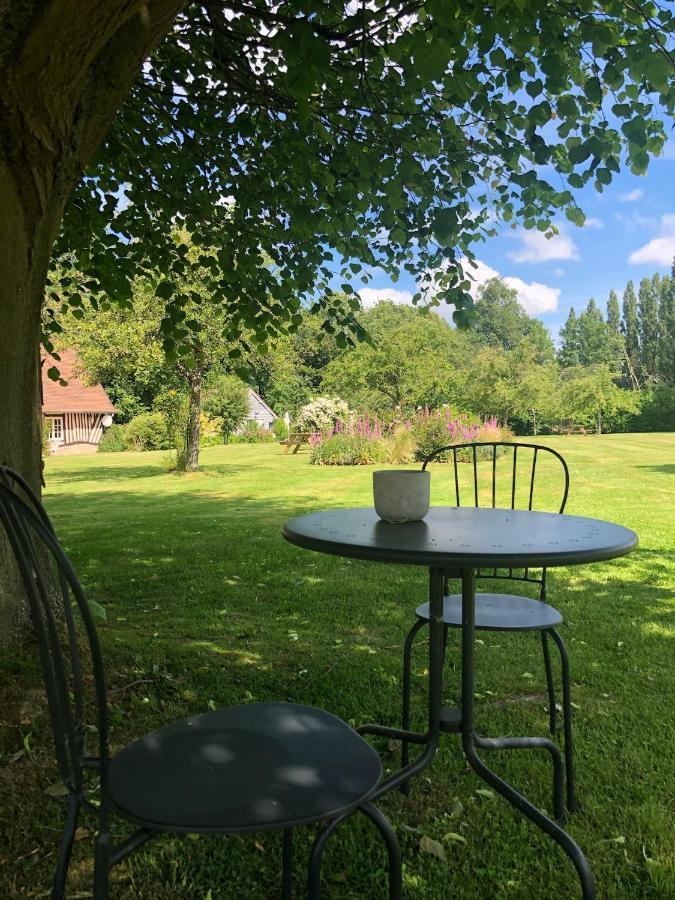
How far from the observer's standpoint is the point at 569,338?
187 feet

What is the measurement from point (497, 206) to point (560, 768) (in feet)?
11.1

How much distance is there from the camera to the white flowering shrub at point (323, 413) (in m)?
19.7

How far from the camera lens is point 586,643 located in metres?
3.50

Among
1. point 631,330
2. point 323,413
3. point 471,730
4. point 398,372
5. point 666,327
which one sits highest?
point 631,330

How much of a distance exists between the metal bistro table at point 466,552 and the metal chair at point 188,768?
0.98 ft

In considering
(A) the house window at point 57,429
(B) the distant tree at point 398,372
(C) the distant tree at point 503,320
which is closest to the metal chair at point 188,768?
(B) the distant tree at point 398,372

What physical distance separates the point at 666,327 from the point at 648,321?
2634mm

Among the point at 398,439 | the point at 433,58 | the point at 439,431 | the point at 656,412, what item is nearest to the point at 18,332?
the point at 433,58

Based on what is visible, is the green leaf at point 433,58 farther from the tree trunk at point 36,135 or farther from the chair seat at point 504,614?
the chair seat at point 504,614

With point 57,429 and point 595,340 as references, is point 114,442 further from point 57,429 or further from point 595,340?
point 595,340

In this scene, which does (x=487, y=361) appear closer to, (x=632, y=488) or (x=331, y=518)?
(x=632, y=488)

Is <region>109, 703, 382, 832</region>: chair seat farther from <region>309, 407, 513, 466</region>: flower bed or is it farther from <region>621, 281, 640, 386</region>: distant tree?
<region>621, 281, 640, 386</region>: distant tree

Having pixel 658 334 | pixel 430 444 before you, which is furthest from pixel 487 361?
pixel 658 334

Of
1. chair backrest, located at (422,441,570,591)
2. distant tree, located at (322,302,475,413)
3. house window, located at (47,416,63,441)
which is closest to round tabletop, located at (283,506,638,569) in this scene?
chair backrest, located at (422,441,570,591)
